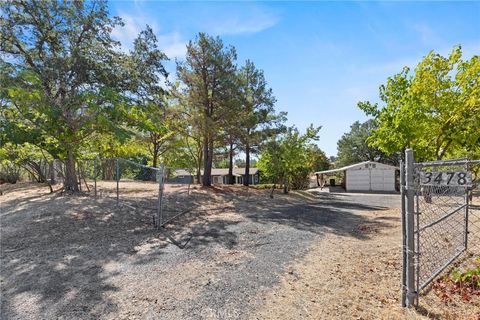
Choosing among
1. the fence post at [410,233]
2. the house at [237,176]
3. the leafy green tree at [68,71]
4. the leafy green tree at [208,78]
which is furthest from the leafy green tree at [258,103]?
the house at [237,176]

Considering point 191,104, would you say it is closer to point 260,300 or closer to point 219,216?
point 219,216

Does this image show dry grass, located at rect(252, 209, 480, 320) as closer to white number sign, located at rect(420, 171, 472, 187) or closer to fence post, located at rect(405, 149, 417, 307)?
fence post, located at rect(405, 149, 417, 307)

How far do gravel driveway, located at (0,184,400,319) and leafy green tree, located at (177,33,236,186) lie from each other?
800 cm

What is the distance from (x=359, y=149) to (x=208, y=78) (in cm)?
3184

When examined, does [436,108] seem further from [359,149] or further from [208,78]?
[359,149]

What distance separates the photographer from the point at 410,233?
3.47 m

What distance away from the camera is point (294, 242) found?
636 cm

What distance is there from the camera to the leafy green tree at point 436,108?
11.2m

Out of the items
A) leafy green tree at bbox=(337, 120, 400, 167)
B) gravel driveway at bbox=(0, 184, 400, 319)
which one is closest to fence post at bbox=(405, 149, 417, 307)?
gravel driveway at bbox=(0, 184, 400, 319)

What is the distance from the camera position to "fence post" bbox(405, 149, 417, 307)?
3.41 m

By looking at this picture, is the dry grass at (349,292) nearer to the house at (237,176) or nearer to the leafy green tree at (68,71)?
the leafy green tree at (68,71)

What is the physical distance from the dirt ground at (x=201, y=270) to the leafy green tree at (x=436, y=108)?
196 inches

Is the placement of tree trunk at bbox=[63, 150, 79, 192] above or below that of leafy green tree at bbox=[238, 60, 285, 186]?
below

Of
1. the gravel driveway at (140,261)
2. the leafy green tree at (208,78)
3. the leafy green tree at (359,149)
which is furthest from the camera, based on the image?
the leafy green tree at (359,149)
